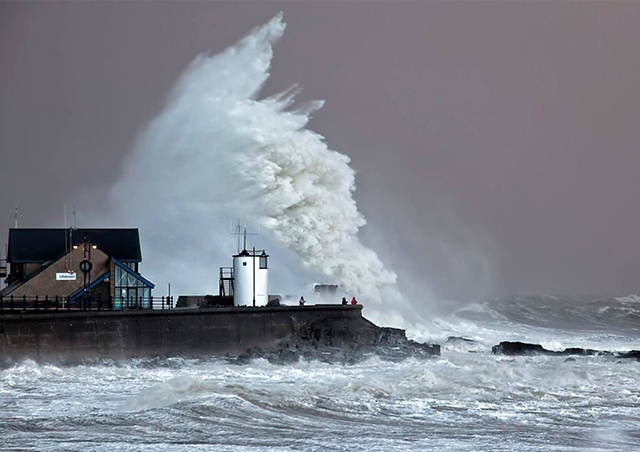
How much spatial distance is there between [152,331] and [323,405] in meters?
8.65

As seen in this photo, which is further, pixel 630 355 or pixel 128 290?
pixel 630 355

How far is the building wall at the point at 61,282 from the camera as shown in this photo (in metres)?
30.1

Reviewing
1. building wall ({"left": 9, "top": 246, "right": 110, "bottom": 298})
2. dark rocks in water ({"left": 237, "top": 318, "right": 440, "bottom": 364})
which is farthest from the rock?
building wall ({"left": 9, "top": 246, "right": 110, "bottom": 298})

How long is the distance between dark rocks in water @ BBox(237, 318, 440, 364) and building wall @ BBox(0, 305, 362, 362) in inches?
9.4

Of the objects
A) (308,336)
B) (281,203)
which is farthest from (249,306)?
(281,203)

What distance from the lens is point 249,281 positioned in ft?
102

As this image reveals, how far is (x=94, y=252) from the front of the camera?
30.5 metres

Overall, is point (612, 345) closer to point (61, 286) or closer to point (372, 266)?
point (372, 266)

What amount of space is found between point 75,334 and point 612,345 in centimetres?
2040

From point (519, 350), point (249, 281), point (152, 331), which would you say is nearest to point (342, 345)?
point (249, 281)

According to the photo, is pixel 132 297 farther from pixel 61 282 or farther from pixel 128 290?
pixel 61 282

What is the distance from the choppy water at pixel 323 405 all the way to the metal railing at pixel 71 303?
2.45 meters

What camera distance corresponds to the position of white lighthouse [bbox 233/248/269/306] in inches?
1219

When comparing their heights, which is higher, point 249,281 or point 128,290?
point 249,281
